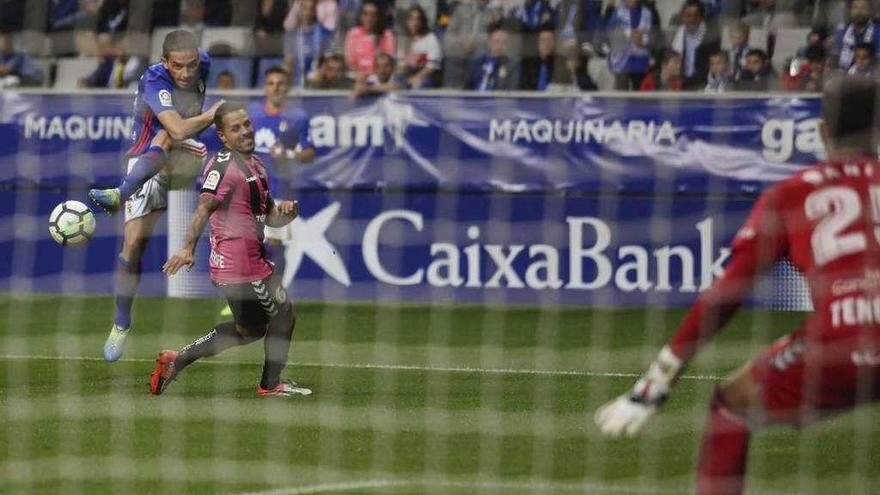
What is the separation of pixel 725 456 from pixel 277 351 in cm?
435

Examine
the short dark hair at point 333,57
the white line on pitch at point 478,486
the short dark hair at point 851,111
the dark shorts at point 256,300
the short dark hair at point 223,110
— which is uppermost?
the short dark hair at point 333,57

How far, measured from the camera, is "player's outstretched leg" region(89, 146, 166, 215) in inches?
401

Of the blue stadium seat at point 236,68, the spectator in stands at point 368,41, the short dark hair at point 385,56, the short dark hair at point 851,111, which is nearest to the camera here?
the short dark hair at point 851,111

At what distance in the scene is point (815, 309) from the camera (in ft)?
16.7

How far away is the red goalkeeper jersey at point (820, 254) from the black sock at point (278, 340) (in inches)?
172

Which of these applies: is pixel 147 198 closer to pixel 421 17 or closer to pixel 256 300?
pixel 256 300

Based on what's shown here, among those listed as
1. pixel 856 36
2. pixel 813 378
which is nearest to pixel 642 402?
pixel 813 378

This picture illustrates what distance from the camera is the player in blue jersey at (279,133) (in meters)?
13.3

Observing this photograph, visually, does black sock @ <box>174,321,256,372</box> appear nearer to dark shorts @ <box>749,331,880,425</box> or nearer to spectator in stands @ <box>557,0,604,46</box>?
dark shorts @ <box>749,331,880,425</box>

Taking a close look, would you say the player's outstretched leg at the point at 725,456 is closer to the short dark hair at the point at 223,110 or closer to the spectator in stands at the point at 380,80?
the short dark hair at the point at 223,110

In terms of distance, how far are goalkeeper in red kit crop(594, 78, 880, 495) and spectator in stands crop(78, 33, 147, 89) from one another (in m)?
11.5

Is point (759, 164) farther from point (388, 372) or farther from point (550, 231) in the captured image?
point (388, 372)

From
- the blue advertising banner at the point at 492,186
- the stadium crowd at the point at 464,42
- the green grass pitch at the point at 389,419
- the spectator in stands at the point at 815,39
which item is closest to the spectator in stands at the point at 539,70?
the stadium crowd at the point at 464,42

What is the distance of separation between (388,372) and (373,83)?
5021 mm
